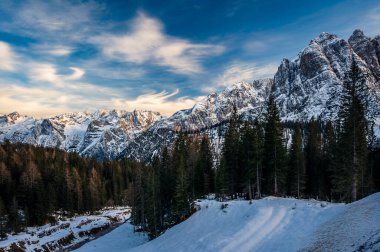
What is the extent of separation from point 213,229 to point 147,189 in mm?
33151

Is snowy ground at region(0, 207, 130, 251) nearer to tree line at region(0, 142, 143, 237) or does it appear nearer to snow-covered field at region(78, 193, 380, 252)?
tree line at region(0, 142, 143, 237)

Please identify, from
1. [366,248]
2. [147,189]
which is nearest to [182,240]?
[366,248]

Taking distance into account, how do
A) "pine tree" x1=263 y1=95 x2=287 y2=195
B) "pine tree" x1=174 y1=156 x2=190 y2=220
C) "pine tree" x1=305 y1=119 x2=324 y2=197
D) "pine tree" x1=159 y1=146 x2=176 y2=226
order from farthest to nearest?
"pine tree" x1=305 y1=119 x2=324 y2=197, "pine tree" x1=159 y1=146 x2=176 y2=226, "pine tree" x1=263 y1=95 x2=287 y2=195, "pine tree" x1=174 y1=156 x2=190 y2=220

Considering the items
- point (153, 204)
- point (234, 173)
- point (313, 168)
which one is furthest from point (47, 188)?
point (313, 168)

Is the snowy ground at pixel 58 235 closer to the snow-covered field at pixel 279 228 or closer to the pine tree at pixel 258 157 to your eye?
the snow-covered field at pixel 279 228

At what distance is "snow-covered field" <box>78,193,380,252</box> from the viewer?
2027 cm

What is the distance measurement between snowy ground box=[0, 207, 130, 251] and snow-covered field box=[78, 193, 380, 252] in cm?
3405

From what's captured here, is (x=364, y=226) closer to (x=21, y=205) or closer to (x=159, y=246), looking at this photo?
(x=159, y=246)

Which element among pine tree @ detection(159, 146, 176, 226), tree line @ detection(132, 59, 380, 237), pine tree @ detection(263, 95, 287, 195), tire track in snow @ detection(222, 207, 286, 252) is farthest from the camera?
pine tree @ detection(159, 146, 176, 226)

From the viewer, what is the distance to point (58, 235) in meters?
68.4

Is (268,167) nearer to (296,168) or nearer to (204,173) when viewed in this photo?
(296,168)

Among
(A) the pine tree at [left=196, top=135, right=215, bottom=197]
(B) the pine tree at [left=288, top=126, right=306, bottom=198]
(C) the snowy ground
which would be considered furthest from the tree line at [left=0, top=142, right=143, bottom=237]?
(B) the pine tree at [left=288, top=126, right=306, bottom=198]

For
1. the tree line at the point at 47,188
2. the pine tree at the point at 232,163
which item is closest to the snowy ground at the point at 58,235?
the tree line at the point at 47,188

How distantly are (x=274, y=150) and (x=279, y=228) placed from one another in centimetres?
2465
